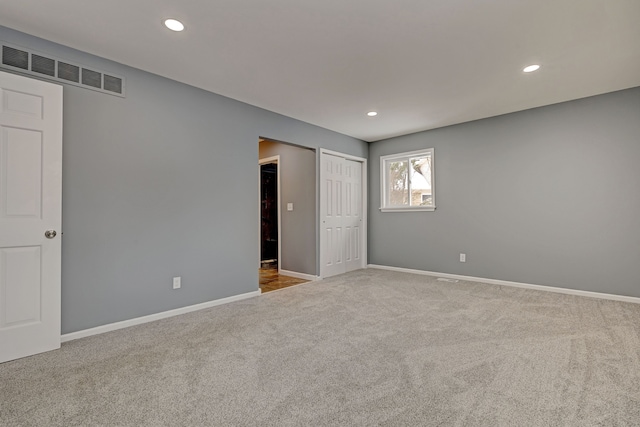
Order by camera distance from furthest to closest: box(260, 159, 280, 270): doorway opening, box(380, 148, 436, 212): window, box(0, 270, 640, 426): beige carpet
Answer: box(260, 159, 280, 270): doorway opening → box(380, 148, 436, 212): window → box(0, 270, 640, 426): beige carpet

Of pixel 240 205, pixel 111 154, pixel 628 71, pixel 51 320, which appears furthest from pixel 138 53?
pixel 628 71

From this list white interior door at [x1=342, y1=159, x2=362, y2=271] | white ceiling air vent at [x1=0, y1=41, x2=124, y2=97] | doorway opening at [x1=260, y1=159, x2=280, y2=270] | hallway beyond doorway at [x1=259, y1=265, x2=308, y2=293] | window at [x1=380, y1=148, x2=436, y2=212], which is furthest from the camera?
doorway opening at [x1=260, y1=159, x2=280, y2=270]

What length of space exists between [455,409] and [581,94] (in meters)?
4.09

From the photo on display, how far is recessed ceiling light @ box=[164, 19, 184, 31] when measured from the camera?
231 cm

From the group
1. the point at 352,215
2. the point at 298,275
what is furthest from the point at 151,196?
the point at 352,215

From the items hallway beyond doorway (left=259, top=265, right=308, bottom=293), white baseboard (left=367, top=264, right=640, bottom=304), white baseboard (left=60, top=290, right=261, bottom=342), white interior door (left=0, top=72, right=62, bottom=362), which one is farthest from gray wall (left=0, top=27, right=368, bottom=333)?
white baseboard (left=367, top=264, right=640, bottom=304)

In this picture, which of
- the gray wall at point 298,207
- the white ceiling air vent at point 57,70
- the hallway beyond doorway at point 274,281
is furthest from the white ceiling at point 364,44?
the hallway beyond doorway at point 274,281

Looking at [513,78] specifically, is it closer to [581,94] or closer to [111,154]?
[581,94]

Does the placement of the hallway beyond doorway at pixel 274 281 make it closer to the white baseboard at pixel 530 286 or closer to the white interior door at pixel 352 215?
the white interior door at pixel 352 215

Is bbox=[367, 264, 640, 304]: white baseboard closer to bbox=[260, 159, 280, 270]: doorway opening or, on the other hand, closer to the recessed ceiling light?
bbox=[260, 159, 280, 270]: doorway opening

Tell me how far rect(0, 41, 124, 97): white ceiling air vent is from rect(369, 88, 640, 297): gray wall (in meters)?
4.40

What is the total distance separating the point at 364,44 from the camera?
2.62 m

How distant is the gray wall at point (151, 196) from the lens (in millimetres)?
2691

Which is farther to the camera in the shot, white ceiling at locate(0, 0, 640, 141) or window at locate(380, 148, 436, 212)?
window at locate(380, 148, 436, 212)
